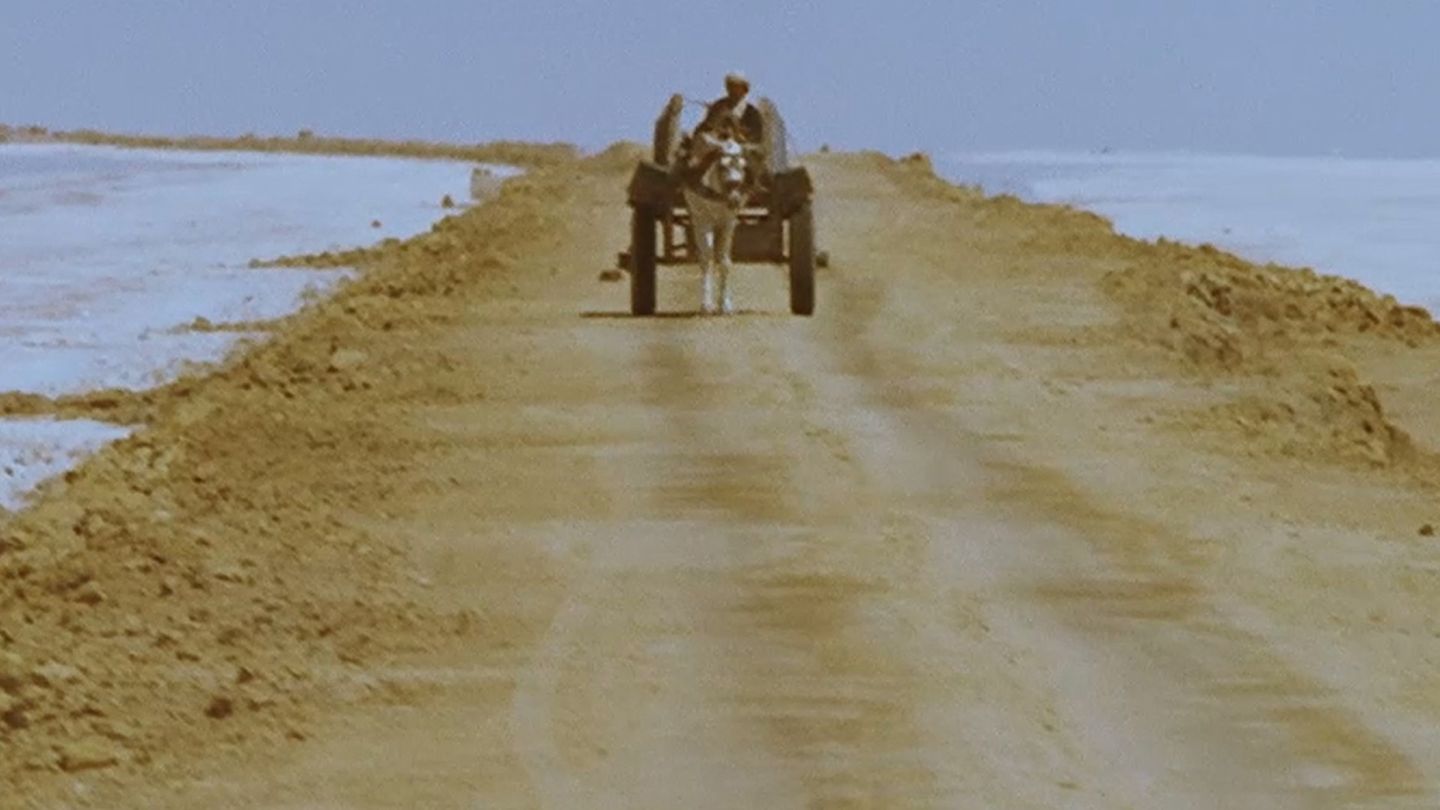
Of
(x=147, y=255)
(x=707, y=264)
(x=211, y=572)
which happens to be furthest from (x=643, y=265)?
(x=147, y=255)

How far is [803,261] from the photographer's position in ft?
73.4

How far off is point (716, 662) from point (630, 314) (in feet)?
41.7

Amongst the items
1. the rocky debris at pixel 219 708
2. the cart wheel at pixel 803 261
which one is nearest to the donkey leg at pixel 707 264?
the cart wheel at pixel 803 261

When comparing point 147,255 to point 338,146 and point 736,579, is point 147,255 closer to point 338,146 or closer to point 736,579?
point 736,579

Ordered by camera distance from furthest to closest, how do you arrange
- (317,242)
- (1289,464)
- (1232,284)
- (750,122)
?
(317,242) → (1232,284) → (750,122) → (1289,464)

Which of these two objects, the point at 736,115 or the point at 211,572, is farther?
the point at 736,115

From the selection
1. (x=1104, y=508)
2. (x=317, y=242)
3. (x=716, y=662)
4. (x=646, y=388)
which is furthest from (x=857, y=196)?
(x=716, y=662)

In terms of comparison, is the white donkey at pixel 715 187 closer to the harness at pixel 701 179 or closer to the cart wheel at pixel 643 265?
the harness at pixel 701 179

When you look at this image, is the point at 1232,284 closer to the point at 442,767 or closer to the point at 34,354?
the point at 34,354

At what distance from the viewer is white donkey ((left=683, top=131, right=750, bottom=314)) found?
21.1 m

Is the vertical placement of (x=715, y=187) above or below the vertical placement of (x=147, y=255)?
above

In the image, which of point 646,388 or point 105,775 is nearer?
point 105,775

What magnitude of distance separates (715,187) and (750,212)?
1.22 m

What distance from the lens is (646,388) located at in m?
17.9
